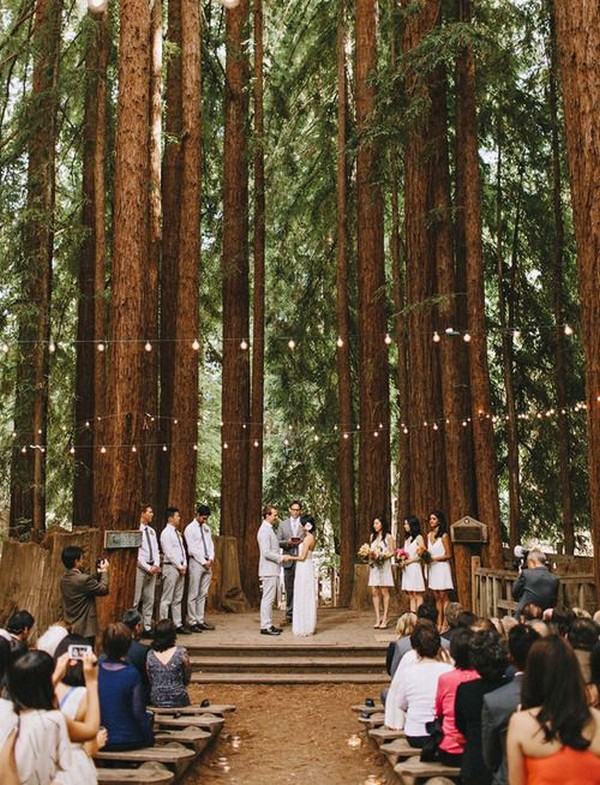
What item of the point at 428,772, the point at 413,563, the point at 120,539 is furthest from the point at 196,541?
the point at 428,772

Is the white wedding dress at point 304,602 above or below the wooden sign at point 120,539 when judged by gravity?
below

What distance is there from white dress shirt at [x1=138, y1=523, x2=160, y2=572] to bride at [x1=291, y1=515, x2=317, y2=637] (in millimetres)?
2026

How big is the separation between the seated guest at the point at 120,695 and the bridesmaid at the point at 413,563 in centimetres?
654

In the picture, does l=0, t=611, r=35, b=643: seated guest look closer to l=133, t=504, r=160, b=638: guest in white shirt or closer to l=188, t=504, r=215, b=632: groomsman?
l=133, t=504, r=160, b=638: guest in white shirt

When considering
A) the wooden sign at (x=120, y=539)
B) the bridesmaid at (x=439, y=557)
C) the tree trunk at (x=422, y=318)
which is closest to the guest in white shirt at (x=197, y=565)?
the wooden sign at (x=120, y=539)

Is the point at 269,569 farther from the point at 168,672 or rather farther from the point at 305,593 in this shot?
the point at 168,672

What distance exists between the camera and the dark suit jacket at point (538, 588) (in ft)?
30.4

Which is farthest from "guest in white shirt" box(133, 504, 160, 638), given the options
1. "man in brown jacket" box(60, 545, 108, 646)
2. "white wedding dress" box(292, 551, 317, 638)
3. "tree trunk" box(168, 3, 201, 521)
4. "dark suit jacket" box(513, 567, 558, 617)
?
"dark suit jacket" box(513, 567, 558, 617)

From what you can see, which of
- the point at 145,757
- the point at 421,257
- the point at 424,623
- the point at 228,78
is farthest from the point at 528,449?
the point at 145,757

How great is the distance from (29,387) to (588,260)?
11237 mm

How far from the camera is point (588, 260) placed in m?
8.75

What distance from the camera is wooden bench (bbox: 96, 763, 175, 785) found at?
5918 millimetres

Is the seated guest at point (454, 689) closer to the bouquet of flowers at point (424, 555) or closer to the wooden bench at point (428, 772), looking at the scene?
the wooden bench at point (428, 772)

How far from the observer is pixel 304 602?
508 inches
